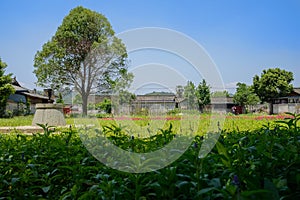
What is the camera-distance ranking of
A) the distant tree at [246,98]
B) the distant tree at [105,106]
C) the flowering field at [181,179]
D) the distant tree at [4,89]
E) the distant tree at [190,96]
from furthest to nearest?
1. the distant tree at [246,98]
2. the distant tree at [4,89]
3. the distant tree at [105,106]
4. the distant tree at [190,96]
5. the flowering field at [181,179]

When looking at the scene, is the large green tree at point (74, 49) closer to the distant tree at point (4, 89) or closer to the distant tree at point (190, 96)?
the distant tree at point (4, 89)

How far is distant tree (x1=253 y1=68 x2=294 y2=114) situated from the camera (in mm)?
25266

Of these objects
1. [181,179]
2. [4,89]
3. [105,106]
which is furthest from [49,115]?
[4,89]

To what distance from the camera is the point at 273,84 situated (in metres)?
25.3

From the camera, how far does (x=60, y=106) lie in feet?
29.1

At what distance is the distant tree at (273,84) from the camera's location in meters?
25.3

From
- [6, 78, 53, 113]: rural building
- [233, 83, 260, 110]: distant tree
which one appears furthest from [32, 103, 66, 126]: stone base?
[233, 83, 260, 110]: distant tree

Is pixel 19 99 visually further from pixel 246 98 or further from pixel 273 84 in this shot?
pixel 273 84

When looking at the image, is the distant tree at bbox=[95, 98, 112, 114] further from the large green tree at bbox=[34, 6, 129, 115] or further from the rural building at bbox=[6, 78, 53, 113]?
the rural building at bbox=[6, 78, 53, 113]

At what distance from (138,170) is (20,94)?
25.5 meters

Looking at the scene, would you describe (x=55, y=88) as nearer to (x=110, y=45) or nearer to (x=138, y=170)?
(x=110, y=45)

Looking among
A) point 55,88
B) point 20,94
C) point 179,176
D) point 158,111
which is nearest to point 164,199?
point 179,176

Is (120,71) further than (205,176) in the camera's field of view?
Yes

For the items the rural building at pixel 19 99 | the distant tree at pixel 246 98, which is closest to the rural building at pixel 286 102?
the distant tree at pixel 246 98
